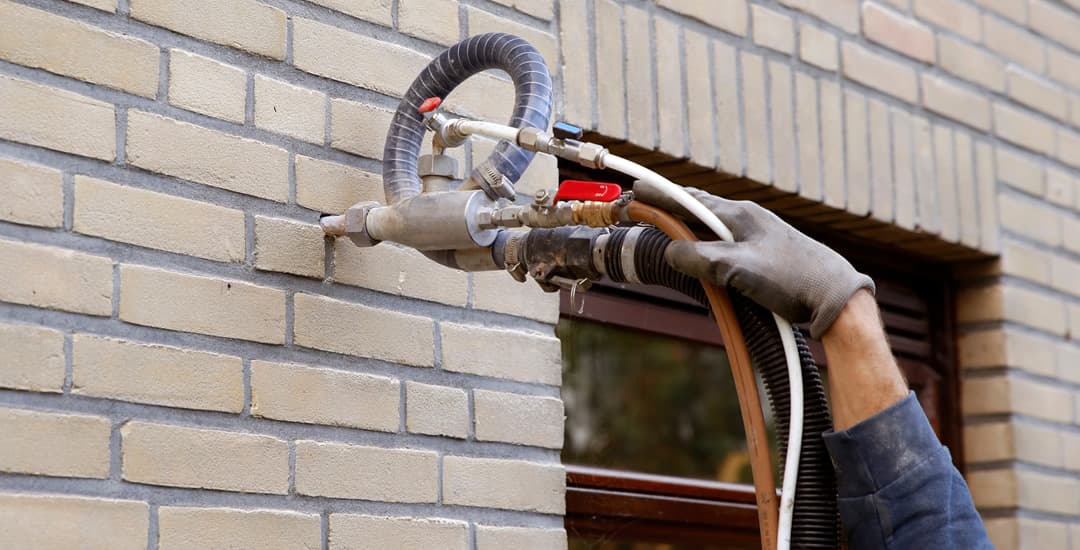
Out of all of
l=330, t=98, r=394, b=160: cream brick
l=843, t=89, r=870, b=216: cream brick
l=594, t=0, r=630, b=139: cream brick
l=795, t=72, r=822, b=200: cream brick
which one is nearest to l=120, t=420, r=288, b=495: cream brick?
l=330, t=98, r=394, b=160: cream brick

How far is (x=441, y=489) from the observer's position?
1.99 meters

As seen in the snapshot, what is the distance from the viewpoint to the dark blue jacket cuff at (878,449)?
1552 mm

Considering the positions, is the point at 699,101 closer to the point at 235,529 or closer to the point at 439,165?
the point at 439,165

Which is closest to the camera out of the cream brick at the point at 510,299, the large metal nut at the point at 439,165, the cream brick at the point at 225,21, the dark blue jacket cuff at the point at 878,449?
the dark blue jacket cuff at the point at 878,449

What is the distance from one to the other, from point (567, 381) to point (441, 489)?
0.54m

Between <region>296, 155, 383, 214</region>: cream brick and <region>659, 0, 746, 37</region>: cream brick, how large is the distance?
2.32 ft

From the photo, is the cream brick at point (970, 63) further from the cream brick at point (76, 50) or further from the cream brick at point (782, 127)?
the cream brick at point (76, 50)

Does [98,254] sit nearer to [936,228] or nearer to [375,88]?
[375,88]

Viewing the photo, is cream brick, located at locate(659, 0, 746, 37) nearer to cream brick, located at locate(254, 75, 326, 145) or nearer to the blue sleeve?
cream brick, located at locate(254, 75, 326, 145)

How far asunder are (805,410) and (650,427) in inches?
42.7

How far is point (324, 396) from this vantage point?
6.18ft

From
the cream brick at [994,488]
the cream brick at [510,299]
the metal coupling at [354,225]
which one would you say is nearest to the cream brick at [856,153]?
the cream brick at [994,488]

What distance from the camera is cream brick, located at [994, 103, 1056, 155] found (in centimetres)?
310

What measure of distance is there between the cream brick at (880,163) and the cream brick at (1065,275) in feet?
1.83
